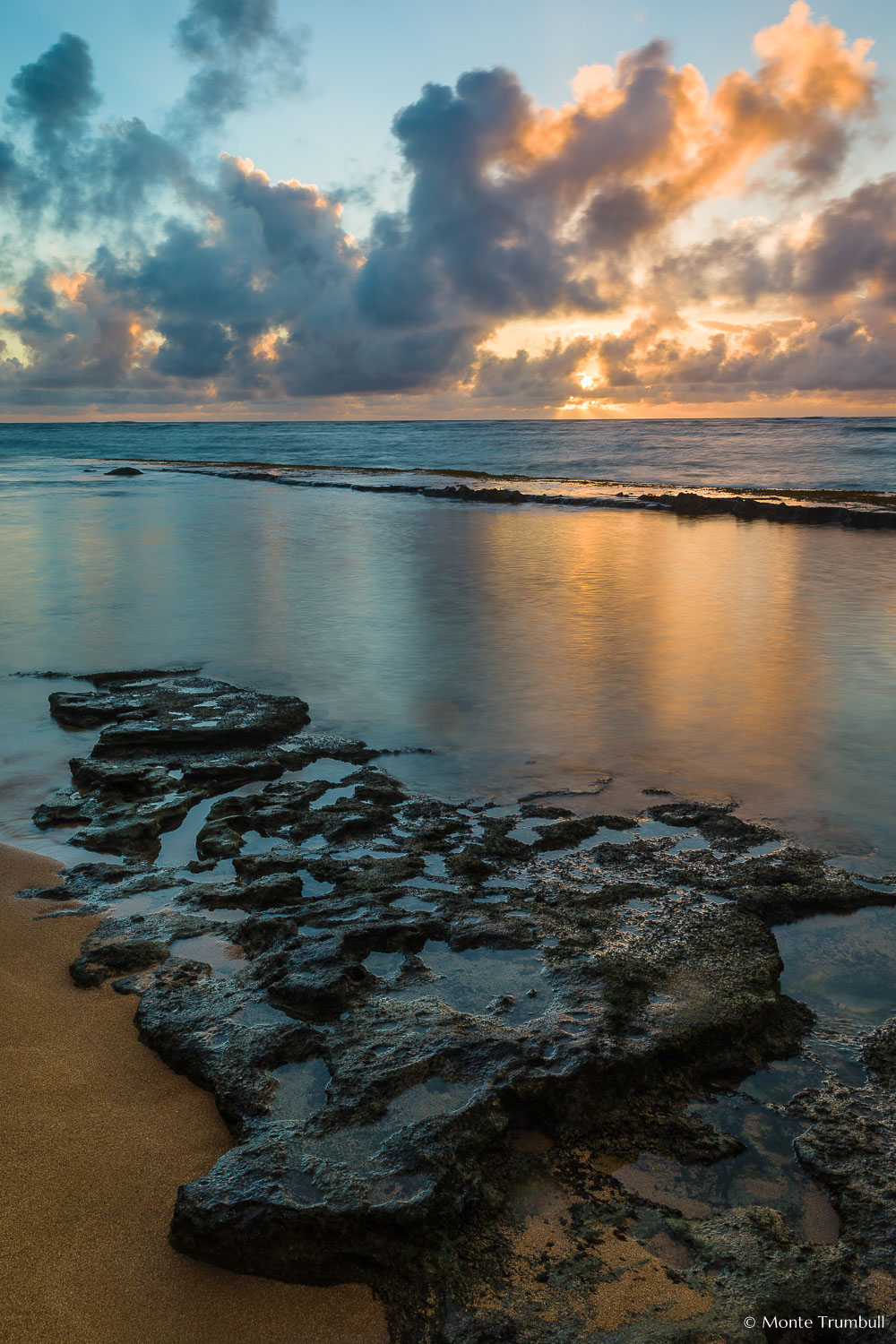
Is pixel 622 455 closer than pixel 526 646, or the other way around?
pixel 526 646

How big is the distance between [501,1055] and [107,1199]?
915 mm

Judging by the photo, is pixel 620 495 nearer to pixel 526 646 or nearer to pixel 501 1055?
pixel 526 646

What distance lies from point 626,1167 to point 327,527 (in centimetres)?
1447

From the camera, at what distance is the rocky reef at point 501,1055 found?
162 cm

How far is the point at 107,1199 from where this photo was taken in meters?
1.73

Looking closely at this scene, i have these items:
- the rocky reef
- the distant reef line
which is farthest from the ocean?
the rocky reef

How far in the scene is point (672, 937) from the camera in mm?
2650

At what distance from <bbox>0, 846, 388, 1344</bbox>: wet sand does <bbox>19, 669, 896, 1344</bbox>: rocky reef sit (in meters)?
0.06

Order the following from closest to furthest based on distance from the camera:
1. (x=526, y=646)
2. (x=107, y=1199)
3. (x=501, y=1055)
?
(x=107, y=1199)
(x=501, y=1055)
(x=526, y=646)

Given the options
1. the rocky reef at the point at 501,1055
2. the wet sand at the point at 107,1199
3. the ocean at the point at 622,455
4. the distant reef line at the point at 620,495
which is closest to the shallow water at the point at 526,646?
the rocky reef at the point at 501,1055

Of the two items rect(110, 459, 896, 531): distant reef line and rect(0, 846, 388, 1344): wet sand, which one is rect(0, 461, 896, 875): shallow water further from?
rect(110, 459, 896, 531): distant reef line

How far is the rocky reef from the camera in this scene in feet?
5.31

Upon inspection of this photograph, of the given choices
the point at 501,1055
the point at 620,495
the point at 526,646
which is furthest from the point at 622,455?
the point at 501,1055

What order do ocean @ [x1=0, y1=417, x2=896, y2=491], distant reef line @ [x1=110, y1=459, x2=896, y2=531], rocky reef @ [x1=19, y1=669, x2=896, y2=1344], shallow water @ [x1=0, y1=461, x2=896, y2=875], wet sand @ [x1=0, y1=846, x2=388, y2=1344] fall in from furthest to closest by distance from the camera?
ocean @ [x1=0, y1=417, x2=896, y2=491] < distant reef line @ [x1=110, y1=459, x2=896, y2=531] < shallow water @ [x1=0, y1=461, x2=896, y2=875] < rocky reef @ [x1=19, y1=669, x2=896, y2=1344] < wet sand @ [x1=0, y1=846, x2=388, y2=1344]
